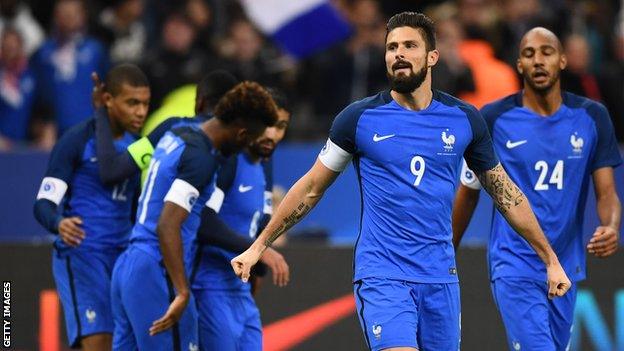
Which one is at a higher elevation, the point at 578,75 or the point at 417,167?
the point at 578,75

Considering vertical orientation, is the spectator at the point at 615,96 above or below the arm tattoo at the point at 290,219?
above

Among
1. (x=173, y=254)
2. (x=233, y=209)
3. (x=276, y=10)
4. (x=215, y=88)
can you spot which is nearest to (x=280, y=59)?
(x=276, y=10)

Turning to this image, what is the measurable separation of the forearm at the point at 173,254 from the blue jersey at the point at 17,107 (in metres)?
7.27

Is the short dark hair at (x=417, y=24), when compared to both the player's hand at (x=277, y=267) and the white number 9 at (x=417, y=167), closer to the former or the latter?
the white number 9 at (x=417, y=167)

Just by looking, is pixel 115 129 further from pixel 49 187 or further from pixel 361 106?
pixel 361 106

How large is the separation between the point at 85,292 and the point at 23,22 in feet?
25.1

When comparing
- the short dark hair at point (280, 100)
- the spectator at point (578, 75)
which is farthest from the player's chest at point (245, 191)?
the spectator at point (578, 75)

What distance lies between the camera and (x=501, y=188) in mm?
8273

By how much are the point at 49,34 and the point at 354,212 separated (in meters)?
5.11

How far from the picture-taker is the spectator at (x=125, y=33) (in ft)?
53.1

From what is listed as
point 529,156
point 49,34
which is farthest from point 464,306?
point 49,34

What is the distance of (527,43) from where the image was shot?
9383 millimetres

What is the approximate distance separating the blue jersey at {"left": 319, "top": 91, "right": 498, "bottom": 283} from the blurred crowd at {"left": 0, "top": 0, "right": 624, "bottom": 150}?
6423 mm

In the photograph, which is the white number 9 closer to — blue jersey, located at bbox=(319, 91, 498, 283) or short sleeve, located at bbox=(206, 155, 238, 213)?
blue jersey, located at bbox=(319, 91, 498, 283)
